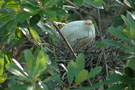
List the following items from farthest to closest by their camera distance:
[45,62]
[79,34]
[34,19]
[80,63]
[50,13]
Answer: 1. [79,34]
2. [34,19]
3. [50,13]
4. [80,63]
5. [45,62]

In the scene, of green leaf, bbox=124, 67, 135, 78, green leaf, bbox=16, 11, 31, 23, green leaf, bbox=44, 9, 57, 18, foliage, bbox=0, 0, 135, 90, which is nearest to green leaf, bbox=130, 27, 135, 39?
foliage, bbox=0, 0, 135, 90

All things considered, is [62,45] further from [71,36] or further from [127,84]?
[127,84]

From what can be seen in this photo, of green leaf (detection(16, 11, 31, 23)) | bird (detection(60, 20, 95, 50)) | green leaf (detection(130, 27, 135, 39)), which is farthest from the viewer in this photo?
bird (detection(60, 20, 95, 50))

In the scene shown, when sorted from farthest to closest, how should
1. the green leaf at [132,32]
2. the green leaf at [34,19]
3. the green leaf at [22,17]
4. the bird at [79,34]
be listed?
1. the bird at [79,34]
2. the green leaf at [34,19]
3. the green leaf at [22,17]
4. the green leaf at [132,32]

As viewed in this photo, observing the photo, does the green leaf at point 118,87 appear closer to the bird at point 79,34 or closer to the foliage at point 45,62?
the foliage at point 45,62

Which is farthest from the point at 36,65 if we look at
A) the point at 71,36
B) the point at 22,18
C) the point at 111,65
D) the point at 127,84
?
the point at 71,36

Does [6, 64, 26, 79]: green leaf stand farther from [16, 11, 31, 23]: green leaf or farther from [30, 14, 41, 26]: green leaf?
[30, 14, 41, 26]: green leaf

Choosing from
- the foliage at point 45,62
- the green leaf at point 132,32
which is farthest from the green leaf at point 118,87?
the green leaf at point 132,32

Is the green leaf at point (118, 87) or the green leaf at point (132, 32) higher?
the green leaf at point (132, 32)

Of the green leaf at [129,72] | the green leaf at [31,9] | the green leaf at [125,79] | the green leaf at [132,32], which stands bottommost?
the green leaf at [125,79]

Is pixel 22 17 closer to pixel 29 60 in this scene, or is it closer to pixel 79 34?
pixel 29 60

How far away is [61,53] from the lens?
256cm

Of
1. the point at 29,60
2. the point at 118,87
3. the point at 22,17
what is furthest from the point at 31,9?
the point at 118,87

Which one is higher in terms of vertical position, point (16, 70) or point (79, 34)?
point (16, 70)
